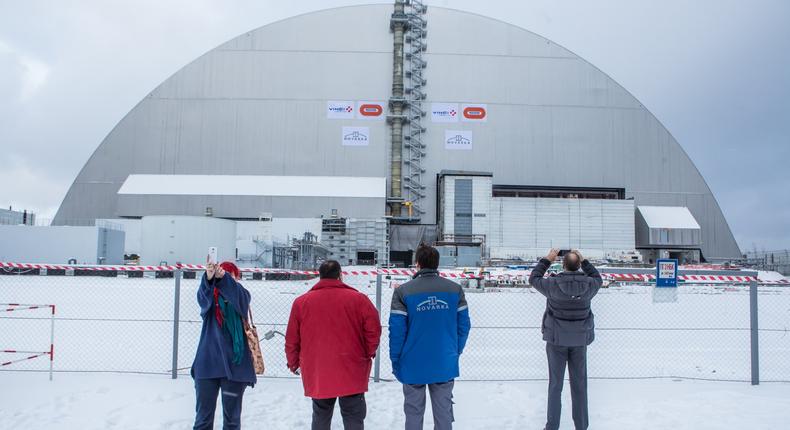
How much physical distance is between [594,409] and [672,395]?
1.26 metres

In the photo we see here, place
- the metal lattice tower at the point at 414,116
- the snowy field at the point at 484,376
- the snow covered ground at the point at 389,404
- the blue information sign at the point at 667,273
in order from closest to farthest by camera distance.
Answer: the snow covered ground at the point at 389,404 → the snowy field at the point at 484,376 → the blue information sign at the point at 667,273 → the metal lattice tower at the point at 414,116

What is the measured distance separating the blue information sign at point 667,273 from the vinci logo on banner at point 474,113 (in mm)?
32415

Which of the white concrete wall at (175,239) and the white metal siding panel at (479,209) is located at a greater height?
the white metal siding panel at (479,209)

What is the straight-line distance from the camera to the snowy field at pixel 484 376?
5723 millimetres

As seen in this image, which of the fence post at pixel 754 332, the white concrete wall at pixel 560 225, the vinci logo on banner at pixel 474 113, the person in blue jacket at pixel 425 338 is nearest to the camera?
the person in blue jacket at pixel 425 338

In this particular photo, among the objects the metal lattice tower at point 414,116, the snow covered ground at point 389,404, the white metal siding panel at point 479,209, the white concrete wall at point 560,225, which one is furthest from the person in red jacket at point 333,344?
the metal lattice tower at point 414,116

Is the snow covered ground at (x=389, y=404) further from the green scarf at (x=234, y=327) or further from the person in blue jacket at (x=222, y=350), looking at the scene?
the green scarf at (x=234, y=327)

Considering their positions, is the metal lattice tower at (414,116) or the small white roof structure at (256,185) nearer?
the small white roof structure at (256,185)

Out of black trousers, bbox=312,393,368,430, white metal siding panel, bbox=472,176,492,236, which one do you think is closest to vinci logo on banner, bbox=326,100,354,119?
white metal siding panel, bbox=472,176,492,236

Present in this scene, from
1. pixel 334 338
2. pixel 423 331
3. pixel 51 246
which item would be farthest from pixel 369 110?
pixel 334 338

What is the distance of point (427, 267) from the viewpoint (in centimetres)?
424

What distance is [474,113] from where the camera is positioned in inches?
1580

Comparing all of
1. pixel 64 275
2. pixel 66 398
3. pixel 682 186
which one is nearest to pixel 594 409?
pixel 66 398

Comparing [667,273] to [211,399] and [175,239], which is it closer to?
[211,399]
